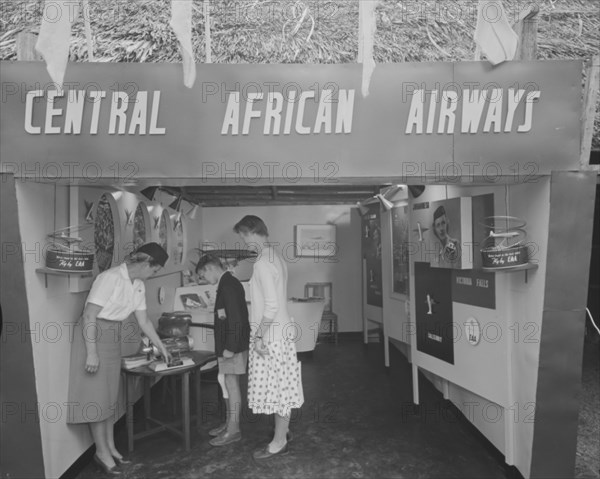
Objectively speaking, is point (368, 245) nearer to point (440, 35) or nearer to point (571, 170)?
point (440, 35)

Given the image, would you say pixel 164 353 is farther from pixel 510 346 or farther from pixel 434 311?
pixel 510 346

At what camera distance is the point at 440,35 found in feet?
13.5

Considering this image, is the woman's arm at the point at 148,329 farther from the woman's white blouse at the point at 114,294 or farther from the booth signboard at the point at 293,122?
the booth signboard at the point at 293,122

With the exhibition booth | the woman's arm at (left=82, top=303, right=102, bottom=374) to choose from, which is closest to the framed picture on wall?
A: the exhibition booth

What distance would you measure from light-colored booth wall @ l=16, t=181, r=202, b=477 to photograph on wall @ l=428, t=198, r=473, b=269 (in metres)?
2.86

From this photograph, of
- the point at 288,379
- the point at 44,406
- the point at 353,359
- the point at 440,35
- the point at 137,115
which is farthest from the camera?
the point at 353,359

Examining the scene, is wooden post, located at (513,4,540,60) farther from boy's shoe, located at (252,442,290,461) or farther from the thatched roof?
boy's shoe, located at (252,442,290,461)

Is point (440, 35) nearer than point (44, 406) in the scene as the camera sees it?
No

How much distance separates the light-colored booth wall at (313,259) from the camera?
8.03m

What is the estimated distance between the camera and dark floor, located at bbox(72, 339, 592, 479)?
3400mm

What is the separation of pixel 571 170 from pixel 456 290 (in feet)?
4.81

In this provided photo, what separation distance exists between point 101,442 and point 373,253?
15.6ft

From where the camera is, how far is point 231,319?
3705 mm

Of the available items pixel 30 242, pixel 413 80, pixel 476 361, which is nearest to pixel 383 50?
pixel 413 80
